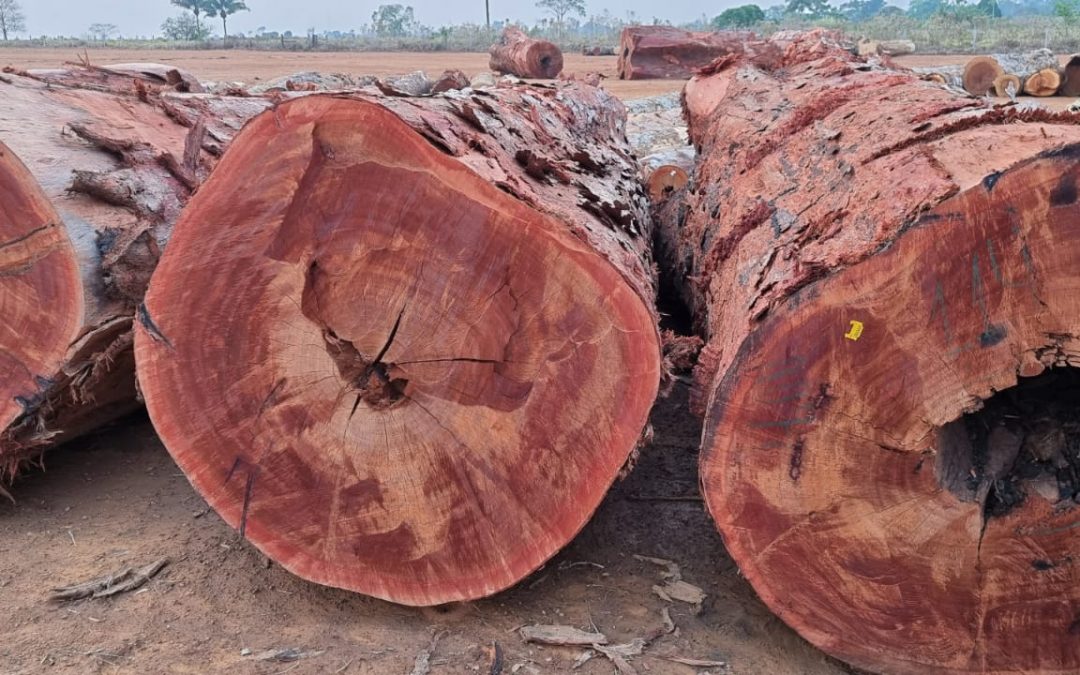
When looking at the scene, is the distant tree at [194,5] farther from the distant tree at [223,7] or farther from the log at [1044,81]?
the log at [1044,81]

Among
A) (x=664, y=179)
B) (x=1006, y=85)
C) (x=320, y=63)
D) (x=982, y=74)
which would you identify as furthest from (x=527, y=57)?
(x=664, y=179)

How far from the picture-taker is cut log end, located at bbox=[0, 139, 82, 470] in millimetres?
2605

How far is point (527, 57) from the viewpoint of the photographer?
15883 millimetres

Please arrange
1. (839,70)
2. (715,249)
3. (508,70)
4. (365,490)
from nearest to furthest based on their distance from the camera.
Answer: (365,490) < (715,249) < (839,70) < (508,70)

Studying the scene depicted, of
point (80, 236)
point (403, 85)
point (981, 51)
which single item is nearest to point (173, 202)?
point (80, 236)

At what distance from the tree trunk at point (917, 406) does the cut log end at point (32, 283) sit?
1875 mm

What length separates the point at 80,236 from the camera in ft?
8.67

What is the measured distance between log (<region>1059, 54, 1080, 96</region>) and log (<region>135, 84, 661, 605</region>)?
12.8 metres

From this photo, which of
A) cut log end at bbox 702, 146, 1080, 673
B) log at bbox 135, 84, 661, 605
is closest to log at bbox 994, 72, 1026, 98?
cut log end at bbox 702, 146, 1080, 673

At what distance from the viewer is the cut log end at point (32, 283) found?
8.55 feet

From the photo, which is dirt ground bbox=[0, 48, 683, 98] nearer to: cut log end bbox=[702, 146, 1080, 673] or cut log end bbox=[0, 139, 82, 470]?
cut log end bbox=[0, 139, 82, 470]

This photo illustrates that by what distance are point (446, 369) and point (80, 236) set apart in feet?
4.28

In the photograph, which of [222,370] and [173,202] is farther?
[173,202]

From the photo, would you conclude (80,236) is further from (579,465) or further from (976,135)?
(976,135)
